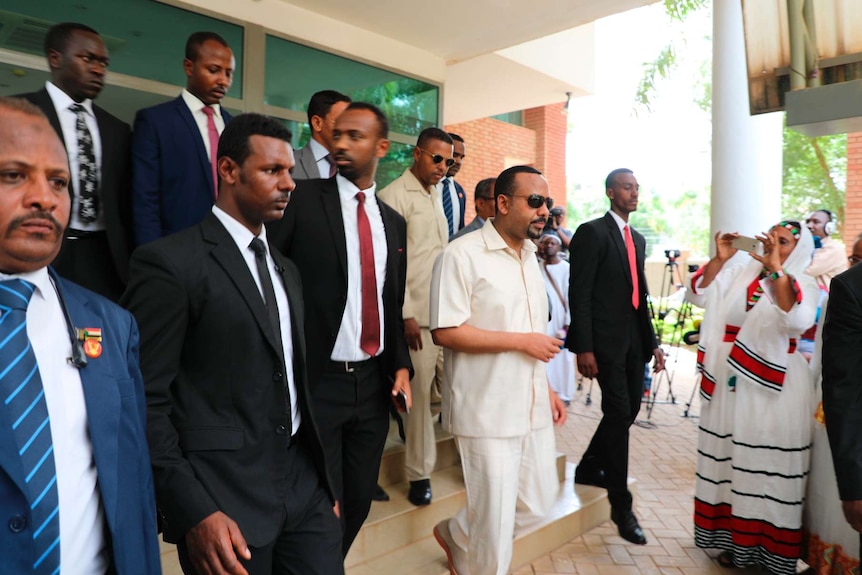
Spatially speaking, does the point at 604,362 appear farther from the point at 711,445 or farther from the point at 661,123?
the point at 661,123

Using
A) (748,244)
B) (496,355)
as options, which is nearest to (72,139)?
(496,355)

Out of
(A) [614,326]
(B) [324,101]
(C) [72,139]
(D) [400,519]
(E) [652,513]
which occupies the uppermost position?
(B) [324,101]

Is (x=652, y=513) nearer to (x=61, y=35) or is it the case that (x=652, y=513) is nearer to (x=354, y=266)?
(x=354, y=266)

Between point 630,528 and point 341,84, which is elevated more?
point 341,84

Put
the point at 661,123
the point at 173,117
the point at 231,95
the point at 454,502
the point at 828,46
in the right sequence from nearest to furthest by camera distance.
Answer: the point at 828,46 < the point at 173,117 < the point at 454,502 < the point at 231,95 < the point at 661,123

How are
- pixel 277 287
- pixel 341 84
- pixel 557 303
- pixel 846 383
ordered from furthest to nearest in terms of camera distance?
1. pixel 557 303
2. pixel 341 84
3. pixel 846 383
4. pixel 277 287

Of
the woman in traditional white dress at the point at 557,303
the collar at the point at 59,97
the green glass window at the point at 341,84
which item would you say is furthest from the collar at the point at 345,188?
the woman in traditional white dress at the point at 557,303

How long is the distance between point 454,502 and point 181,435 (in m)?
2.79

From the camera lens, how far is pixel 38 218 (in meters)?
1.33

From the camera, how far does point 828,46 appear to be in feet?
8.11

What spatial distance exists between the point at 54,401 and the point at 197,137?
2262 millimetres

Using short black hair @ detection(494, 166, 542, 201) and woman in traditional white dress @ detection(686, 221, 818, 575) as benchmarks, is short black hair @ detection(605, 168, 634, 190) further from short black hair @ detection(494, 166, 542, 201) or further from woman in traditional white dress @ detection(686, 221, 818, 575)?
short black hair @ detection(494, 166, 542, 201)

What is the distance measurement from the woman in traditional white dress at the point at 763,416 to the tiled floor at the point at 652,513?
0.30 metres

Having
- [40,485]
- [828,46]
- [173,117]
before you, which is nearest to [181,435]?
[40,485]
